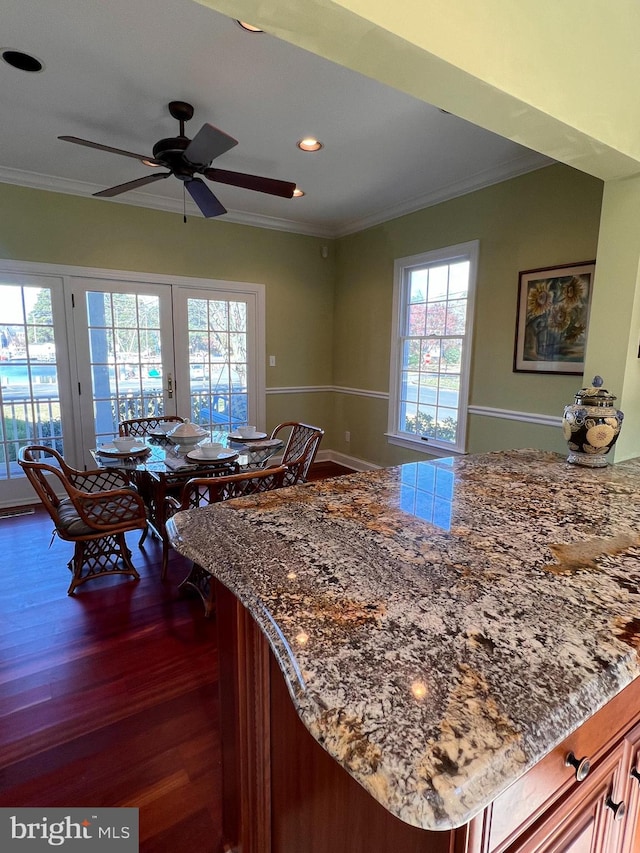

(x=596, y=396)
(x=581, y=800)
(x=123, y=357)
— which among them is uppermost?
(x=123, y=357)

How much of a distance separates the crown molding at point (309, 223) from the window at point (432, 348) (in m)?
0.45

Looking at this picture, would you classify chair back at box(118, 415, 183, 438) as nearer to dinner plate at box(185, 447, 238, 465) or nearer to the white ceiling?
dinner plate at box(185, 447, 238, 465)

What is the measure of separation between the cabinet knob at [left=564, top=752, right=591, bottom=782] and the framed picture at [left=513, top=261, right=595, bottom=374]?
2.78 meters

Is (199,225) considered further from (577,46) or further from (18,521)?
(577,46)

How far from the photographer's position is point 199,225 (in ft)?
14.4

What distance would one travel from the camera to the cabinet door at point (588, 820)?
666 mm

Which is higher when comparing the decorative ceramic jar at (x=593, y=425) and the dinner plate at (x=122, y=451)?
the decorative ceramic jar at (x=593, y=425)

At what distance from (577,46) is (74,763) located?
9.30ft

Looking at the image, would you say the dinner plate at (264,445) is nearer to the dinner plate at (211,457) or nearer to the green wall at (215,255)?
the dinner plate at (211,457)

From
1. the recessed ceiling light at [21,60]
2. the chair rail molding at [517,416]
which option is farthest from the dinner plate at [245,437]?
the recessed ceiling light at [21,60]

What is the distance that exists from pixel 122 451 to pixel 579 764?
2.48 metres

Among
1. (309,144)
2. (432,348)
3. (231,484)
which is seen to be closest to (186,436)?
(231,484)

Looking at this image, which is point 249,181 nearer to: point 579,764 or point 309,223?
point 309,223

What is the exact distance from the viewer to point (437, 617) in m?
0.73
